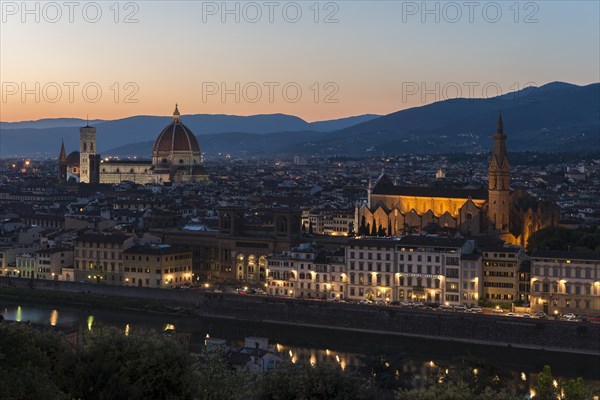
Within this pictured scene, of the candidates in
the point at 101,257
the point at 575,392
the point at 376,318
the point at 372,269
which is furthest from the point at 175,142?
the point at 575,392

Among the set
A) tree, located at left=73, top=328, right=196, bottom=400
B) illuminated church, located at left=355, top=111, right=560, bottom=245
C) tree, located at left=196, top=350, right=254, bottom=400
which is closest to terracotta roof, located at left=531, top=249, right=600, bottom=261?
illuminated church, located at left=355, top=111, right=560, bottom=245

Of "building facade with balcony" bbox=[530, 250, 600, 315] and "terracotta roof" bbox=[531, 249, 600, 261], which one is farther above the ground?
"terracotta roof" bbox=[531, 249, 600, 261]

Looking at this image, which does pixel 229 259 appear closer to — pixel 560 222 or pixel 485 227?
pixel 485 227

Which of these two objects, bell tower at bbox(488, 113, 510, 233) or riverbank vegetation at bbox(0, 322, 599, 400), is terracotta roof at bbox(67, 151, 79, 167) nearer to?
bell tower at bbox(488, 113, 510, 233)

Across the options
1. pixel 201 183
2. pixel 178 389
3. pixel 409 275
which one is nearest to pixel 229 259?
pixel 409 275

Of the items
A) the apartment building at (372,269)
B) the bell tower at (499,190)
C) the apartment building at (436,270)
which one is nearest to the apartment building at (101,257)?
the apartment building at (372,269)

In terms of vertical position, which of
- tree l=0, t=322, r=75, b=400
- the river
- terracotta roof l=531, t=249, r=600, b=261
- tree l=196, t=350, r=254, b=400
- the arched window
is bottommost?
the river
